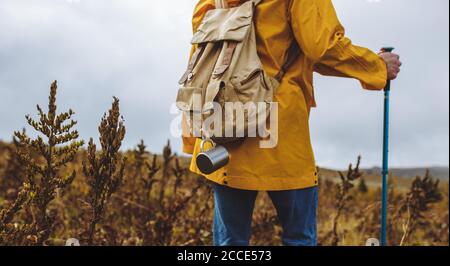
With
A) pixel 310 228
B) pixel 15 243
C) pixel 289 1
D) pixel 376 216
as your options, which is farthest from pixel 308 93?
pixel 376 216

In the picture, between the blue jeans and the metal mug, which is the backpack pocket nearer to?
the metal mug

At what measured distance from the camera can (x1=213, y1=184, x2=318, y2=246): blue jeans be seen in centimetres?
349

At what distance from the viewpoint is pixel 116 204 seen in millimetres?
6867

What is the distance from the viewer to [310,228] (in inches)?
141

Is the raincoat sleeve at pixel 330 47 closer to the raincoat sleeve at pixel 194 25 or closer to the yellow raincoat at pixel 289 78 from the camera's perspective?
the yellow raincoat at pixel 289 78

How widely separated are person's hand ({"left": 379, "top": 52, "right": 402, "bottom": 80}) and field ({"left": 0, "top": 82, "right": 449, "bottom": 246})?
175 centimetres

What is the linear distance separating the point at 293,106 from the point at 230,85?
0.40m

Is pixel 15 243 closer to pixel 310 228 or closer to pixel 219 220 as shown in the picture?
pixel 219 220

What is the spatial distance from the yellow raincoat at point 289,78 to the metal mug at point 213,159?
0.43 ft

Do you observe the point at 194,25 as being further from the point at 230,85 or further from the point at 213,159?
the point at 213,159

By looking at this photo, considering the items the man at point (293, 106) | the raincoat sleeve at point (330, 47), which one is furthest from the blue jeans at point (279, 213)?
the raincoat sleeve at point (330, 47)

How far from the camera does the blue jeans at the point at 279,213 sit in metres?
3.49

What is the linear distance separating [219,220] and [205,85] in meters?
0.89

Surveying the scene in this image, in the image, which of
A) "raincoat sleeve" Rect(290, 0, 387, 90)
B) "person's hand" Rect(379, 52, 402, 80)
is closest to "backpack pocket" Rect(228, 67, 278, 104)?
"raincoat sleeve" Rect(290, 0, 387, 90)
